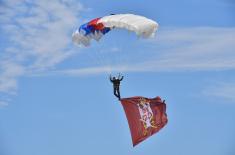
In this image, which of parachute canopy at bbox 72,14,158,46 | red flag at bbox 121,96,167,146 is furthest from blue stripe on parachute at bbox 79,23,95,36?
red flag at bbox 121,96,167,146

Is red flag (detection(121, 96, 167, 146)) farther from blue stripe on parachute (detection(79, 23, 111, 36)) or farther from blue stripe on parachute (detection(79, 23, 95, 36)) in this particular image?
blue stripe on parachute (detection(79, 23, 95, 36))

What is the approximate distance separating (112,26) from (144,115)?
6307mm

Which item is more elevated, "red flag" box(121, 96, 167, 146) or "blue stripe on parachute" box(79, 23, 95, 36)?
"blue stripe on parachute" box(79, 23, 95, 36)

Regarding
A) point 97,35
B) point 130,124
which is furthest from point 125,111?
point 97,35

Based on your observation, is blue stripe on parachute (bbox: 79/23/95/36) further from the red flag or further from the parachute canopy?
the red flag

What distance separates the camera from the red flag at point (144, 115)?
4831 centimetres

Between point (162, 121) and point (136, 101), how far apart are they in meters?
1.99

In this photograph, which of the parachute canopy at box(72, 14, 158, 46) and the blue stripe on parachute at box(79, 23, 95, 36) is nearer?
the parachute canopy at box(72, 14, 158, 46)

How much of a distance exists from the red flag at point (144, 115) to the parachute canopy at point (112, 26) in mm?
4236

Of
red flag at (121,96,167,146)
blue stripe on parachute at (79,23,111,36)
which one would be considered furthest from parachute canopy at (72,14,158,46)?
red flag at (121,96,167,146)

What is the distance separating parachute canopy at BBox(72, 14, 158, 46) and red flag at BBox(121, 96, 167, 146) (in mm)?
4236

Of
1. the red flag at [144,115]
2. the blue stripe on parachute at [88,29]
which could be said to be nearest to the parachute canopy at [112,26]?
the blue stripe on parachute at [88,29]

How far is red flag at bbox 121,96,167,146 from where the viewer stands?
48.3 meters

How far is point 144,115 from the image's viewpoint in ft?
162
